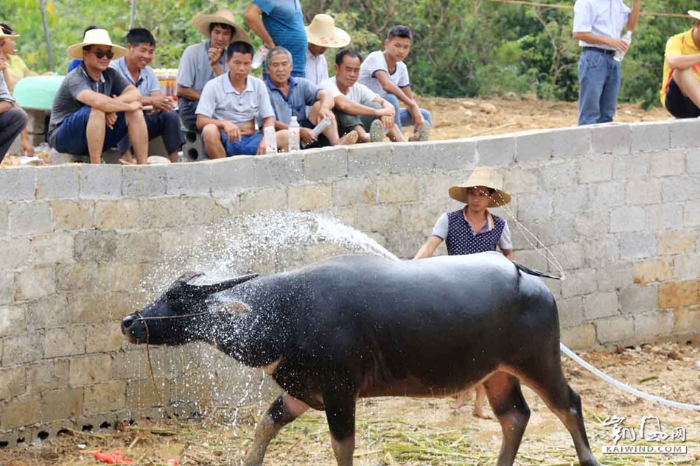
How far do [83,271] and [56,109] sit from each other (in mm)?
1645

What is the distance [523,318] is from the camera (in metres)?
7.21

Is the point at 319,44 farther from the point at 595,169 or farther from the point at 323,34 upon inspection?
the point at 595,169

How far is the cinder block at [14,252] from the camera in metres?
8.09

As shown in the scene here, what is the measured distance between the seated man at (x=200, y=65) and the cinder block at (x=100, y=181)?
6.79ft

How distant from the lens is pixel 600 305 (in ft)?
36.5

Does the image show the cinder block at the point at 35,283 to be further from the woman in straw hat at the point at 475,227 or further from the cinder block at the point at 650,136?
the cinder block at the point at 650,136

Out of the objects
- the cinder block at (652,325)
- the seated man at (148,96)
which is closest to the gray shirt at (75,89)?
the seated man at (148,96)

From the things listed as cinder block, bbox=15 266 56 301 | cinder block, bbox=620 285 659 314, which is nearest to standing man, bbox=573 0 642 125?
cinder block, bbox=620 285 659 314

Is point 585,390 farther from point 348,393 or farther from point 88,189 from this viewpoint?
point 88,189

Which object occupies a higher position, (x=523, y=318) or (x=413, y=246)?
(x=523, y=318)

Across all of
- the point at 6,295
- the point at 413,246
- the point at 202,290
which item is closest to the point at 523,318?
the point at 202,290

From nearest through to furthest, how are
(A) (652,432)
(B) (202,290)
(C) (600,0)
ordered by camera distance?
(B) (202,290), (A) (652,432), (C) (600,0)

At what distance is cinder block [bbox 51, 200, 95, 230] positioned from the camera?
327 inches

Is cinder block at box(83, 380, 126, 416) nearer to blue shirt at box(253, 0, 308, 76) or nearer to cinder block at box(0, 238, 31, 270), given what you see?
cinder block at box(0, 238, 31, 270)
